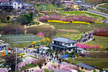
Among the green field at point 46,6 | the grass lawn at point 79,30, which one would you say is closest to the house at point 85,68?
the grass lawn at point 79,30

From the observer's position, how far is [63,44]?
1116 centimetres

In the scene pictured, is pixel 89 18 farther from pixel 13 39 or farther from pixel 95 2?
pixel 13 39

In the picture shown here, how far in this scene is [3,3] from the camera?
12711 mm

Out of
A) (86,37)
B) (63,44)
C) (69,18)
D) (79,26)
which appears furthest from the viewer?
(69,18)

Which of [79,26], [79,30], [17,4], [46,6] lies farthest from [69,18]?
[17,4]

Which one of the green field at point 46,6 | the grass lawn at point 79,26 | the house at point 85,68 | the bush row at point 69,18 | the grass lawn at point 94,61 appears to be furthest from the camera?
the green field at point 46,6

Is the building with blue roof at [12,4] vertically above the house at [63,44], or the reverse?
the building with blue roof at [12,4]

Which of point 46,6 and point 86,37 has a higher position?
point 46,6

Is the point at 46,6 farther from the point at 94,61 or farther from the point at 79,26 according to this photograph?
the point at 94,61

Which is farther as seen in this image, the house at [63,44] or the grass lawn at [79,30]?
the grass lawn at [79,30]

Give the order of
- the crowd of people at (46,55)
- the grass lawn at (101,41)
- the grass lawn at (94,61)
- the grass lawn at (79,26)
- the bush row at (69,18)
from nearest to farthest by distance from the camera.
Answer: the grass lawn at (94,61)
the crowd of people at (46,55)
the grass lawn at (101,41)
the grass lawn at (79,26)
the bush row at (69,18)

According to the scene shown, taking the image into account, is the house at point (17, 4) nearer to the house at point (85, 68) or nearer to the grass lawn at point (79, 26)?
the grass lawn at point (79, 26)

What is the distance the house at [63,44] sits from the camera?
36.4ft

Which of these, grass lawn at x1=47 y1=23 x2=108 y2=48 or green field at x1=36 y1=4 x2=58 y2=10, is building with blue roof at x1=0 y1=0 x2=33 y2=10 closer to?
green field at x1=36 y1=4 x2=58 y2=10
